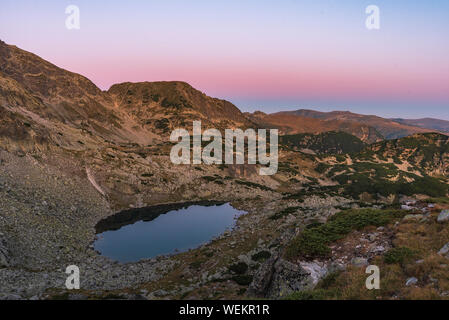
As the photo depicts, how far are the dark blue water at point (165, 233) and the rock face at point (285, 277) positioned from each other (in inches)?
1114

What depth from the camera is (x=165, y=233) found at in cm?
→ 5434

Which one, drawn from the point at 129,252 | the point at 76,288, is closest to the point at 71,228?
the point at 129,252

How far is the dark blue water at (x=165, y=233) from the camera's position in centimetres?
4434

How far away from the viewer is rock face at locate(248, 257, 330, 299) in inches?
607

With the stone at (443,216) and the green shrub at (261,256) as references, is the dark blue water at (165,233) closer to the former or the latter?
the green shrub at (261,256)

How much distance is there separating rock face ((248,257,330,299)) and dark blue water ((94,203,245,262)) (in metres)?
28.3

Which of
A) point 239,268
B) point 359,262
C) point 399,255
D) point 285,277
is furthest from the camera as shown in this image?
point 239,268

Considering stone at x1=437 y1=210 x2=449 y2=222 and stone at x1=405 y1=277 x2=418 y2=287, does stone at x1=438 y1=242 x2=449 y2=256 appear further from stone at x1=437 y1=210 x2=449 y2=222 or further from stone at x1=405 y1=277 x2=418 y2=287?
stone at x1=437 y1=210 x2=449 y2=222

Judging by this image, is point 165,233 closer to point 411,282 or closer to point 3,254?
point 3,254

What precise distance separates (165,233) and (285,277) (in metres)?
41.7

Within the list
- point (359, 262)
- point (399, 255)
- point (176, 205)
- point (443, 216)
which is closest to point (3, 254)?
point (359, 262)

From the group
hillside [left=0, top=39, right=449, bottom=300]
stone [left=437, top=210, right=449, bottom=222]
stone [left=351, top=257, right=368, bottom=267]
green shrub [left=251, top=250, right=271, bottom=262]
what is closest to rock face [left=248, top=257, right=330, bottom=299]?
hillside [left=0, top=39, right=449, bottom=300]
